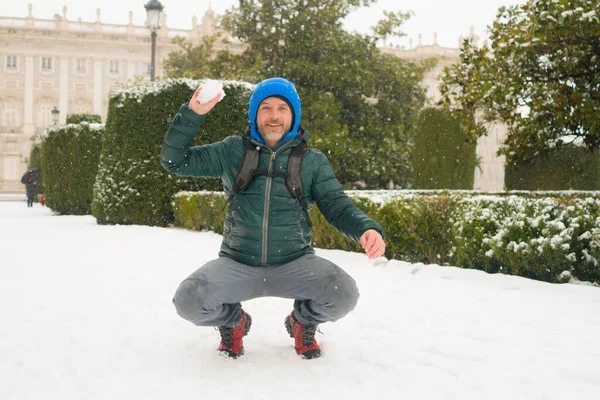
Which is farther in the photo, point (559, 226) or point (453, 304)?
point (559, 226)

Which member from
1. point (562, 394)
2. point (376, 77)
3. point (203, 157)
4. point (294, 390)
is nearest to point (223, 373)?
point (294, 390)

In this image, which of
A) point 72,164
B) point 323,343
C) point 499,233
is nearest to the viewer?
point 323,343

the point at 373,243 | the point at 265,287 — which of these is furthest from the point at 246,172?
the point at 373,243

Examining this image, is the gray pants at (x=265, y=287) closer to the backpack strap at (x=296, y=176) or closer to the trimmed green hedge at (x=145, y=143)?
the backpack strap at (x=296, y=176)

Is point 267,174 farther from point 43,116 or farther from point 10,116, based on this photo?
point 10,116

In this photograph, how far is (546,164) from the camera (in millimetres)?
12859

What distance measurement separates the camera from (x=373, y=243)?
2.62 metres

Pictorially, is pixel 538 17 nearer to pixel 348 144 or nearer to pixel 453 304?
pixel 453 304

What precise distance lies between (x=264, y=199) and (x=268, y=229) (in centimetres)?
15

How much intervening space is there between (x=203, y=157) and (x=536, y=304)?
2961mm

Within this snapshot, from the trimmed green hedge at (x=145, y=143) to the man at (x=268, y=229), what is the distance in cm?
852

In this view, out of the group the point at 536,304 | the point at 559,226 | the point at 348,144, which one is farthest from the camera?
the point at 348,144

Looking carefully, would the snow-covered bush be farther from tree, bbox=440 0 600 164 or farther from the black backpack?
the black backpack

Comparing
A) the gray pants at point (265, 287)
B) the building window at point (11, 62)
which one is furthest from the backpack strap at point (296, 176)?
the building window at point (11, 62)
